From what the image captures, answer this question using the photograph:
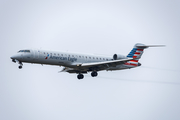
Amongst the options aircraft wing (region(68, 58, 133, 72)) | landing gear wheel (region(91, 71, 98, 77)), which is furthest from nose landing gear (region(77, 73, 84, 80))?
landing gear wheel (region(91, 71, 98, 77))

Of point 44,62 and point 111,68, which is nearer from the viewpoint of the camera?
point 44,62

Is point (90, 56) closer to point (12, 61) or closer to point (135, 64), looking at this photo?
point (135, 64)

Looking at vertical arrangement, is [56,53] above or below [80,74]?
above

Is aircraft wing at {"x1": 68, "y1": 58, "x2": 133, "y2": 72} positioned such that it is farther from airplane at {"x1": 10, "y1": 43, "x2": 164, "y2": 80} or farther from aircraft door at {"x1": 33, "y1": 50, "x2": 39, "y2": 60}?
aircraft door at {"x1": 33, "y1": 50, "x2": 39, "y2": 60}

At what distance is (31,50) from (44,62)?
80.2 inches

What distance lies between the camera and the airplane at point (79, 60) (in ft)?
120

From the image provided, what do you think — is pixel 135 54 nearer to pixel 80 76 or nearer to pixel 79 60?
pixel 80 76

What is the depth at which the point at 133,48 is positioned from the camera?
43.4m

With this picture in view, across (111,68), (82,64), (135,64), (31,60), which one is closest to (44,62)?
(31,60)

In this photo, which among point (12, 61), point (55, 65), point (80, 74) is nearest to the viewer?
point (12, 61)

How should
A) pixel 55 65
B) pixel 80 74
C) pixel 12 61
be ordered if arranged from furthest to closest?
pixel 80 74 < pixel 55 65 < pixel 12 61

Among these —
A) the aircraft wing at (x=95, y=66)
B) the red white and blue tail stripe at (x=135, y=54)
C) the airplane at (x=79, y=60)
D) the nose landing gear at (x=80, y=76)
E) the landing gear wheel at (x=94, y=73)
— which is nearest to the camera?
the airplane at (x=79, y=60)

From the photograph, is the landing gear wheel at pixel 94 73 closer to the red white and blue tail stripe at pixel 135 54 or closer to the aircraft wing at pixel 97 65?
the aircraft wing at pixel 97 65

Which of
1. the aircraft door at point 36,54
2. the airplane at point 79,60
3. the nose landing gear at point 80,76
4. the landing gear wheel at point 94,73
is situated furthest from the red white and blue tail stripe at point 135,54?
the aircraft door at point 36,54
